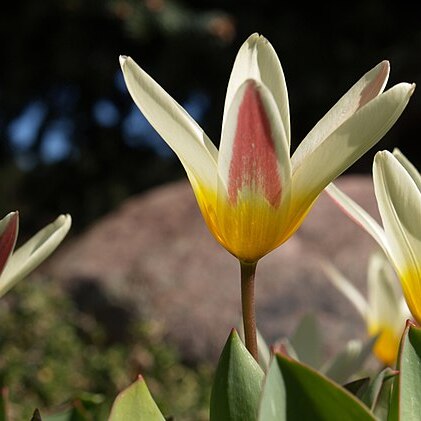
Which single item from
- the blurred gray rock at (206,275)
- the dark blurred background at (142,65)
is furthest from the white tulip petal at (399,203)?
the dark blurred background at (142,65)

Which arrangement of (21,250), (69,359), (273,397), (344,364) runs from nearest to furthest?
(273,397), (21,250), (344,364), (69,359)

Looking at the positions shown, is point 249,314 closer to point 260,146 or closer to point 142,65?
point 260,146

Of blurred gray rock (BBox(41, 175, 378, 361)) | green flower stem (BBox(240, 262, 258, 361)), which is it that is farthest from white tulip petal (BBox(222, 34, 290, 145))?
blurred gray rock (BBox(41, 175, 378, 361))

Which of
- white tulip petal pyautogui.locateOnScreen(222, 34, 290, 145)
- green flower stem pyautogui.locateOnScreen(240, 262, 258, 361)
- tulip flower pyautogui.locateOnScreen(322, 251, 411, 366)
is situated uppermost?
white tulip petal pyautogui.locateOnScreen(222, 34, 290, 145)

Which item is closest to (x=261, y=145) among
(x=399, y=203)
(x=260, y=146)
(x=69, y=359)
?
(x=260, y=146)

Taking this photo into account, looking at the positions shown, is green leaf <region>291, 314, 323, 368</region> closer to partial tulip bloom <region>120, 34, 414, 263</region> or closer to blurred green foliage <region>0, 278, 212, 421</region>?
partial tulip bloom <region>120, 34, 414, 263</region>

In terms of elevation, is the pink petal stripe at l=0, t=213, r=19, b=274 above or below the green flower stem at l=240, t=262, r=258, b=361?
above

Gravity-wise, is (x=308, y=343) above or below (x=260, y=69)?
below
